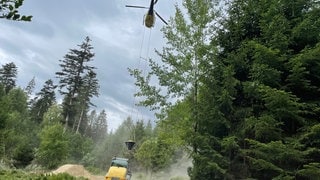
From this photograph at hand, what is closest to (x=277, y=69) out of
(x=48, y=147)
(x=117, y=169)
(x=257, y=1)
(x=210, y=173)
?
(x=257, y=1)

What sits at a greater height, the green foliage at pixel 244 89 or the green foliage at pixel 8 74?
the green foliage at pixel 8 74

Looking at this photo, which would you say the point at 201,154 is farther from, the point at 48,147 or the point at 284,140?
the point at 48,147

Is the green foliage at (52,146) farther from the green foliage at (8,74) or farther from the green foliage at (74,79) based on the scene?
the green foliage at (8,74)

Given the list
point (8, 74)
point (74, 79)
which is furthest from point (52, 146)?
point (8, 74)

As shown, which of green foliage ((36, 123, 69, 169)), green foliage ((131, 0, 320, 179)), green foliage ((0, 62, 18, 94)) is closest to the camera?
green foliage ((131, 0, 320, 179))

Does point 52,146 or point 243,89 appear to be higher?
point 243,89

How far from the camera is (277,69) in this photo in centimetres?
1057

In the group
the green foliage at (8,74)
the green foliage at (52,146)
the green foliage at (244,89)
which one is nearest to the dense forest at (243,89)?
the green foliage at (244,89)

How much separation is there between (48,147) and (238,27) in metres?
22.4

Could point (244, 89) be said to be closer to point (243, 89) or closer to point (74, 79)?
point (243, 89)

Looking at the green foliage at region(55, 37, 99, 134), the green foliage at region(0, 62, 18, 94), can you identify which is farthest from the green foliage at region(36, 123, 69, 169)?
the green foliage at region(0, 62, 18, 94)

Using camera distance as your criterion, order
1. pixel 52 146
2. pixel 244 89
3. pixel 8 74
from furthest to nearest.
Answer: pixel 8 74, pixel 52 146, pixel 244 89

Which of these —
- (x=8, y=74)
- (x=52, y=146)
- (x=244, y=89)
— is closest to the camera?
(x=244, y=89)

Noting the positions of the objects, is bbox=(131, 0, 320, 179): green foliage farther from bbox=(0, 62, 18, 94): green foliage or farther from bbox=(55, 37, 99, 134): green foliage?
bbox=(0, 62, 18, 94): green foliage
